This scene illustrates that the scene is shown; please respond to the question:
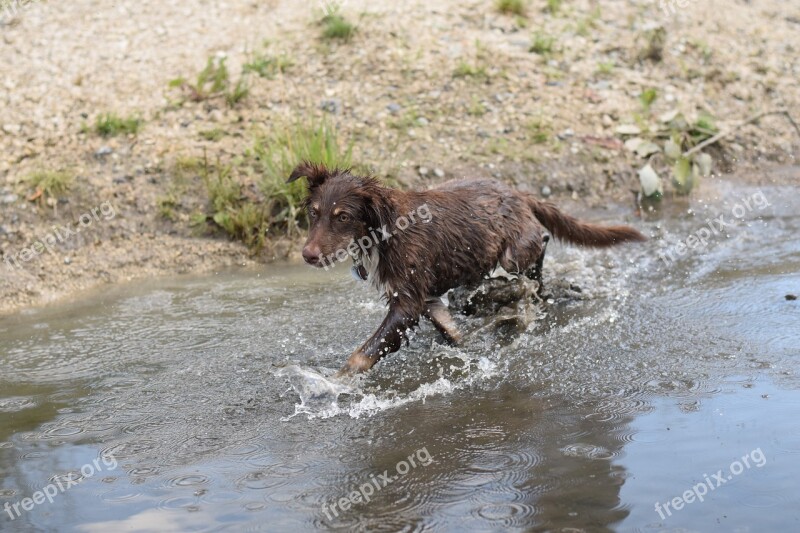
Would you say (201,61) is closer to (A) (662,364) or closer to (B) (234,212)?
(B) (234,212)

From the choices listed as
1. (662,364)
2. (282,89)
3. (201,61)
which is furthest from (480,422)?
(201,61)

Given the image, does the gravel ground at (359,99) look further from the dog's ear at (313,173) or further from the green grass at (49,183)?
the dog's ear at (313,173)

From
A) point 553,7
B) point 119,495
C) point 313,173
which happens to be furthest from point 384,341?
point 553,7

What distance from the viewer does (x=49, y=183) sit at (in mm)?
8523

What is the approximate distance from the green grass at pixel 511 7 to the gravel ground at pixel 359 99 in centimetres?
18

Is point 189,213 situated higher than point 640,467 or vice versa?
point 189,213

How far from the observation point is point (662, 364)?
5.68m

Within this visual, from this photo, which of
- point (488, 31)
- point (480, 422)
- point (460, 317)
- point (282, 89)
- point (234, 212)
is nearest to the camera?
point (480, 422)

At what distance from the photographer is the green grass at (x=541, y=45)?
11.1 metres

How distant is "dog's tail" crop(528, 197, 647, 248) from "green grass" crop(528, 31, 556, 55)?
4.90 m

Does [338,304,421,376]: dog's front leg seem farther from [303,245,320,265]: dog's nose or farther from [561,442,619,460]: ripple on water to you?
[561,442,619,460]: ripple on water

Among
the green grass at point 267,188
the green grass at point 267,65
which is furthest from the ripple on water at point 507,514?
the green grass at point 267,65

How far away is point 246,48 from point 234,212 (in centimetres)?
290

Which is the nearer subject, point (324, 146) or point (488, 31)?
point (324, 146)
